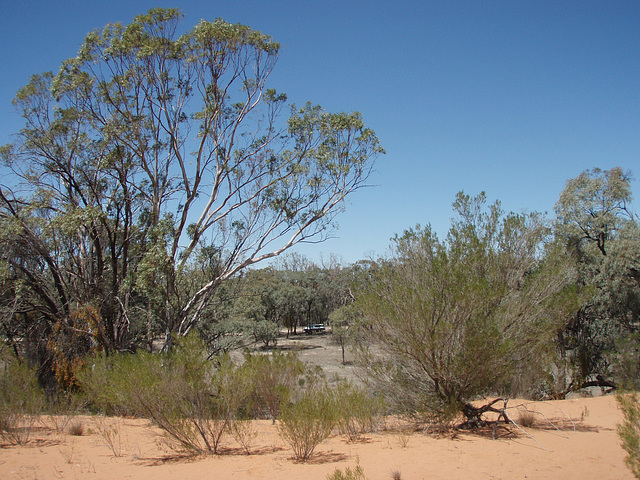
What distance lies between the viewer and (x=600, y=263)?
16.8 metres

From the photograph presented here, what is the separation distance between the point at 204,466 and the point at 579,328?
1674 cm

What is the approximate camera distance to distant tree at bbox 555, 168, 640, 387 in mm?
15930

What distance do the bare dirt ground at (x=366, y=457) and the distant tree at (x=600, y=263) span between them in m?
8.68

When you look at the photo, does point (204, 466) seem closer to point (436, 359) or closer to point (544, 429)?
point (436, 359)

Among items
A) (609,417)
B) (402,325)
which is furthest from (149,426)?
(609,417)

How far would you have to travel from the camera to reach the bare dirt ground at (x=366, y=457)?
19.1 ft

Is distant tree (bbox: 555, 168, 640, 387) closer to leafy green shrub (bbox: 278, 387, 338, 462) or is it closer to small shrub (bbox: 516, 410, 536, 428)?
small shrub (bbox: 516, 410, 536, 428)

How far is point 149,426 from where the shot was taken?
31.4 feet

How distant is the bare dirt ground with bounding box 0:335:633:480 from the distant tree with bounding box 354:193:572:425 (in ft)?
2.82

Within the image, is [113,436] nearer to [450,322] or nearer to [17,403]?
[17,403]

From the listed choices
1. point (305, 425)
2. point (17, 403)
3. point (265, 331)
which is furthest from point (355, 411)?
point (265, 331)

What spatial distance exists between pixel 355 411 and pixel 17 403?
244 inches

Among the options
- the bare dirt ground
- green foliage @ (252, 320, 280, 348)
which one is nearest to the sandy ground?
the bare dirt ground

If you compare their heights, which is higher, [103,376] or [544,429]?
[103,376]
